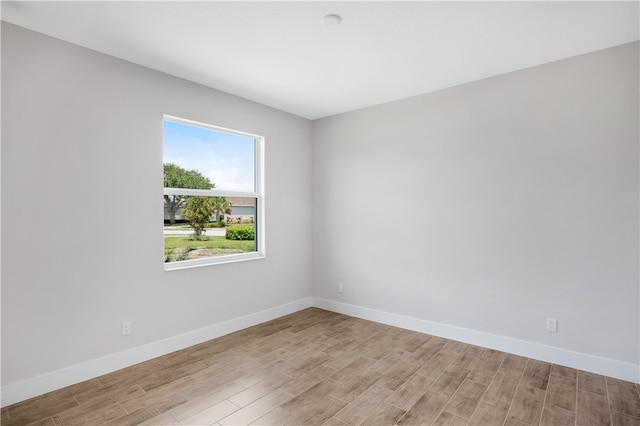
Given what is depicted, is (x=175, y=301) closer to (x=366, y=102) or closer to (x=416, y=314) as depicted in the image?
(x=416, y=314)

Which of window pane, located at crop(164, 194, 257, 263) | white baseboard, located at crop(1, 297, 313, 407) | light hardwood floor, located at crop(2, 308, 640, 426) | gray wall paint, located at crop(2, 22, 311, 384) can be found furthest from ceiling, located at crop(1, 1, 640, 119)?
light hardwood floor, located at crop(2, 308, 640, 426)

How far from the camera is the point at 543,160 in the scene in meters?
2.96

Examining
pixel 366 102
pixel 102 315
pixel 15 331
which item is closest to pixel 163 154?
pixel 102 315

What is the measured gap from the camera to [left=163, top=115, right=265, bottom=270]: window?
328 centimetres

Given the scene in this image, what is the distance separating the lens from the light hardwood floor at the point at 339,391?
2121mm

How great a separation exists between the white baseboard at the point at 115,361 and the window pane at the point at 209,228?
30.7 inches

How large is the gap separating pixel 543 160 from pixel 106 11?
12.0 feet

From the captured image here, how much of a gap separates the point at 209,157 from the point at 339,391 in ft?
8.82

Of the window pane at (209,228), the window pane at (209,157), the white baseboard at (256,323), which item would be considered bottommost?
the white baseboard at (256,323)

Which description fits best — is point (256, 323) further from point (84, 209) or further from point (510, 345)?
point (510, 345)

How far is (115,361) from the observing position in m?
2.74

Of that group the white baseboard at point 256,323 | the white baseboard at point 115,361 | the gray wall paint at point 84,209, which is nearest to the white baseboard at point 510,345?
the white baseboard at point 256,323

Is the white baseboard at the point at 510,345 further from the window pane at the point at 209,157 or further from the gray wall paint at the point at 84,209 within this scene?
the window pane at the point at 209,157

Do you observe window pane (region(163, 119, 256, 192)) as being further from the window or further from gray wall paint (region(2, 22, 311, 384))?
gray wall paint (region(2, 22, 311, 384))
